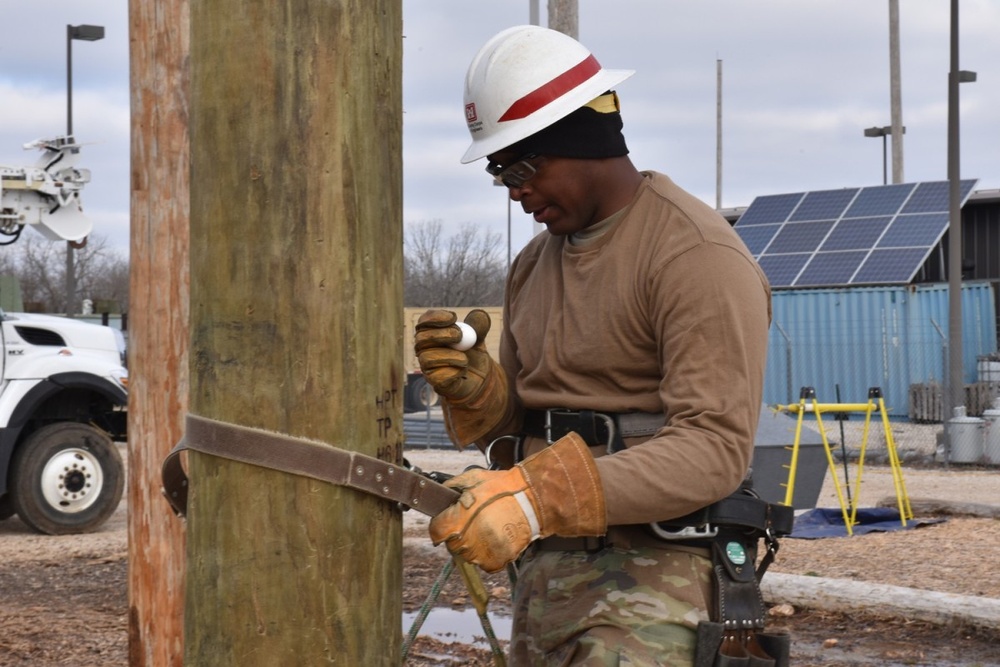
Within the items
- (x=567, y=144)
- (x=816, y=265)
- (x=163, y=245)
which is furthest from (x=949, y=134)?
(x=567, y=144)

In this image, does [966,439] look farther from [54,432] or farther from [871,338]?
[54,432]

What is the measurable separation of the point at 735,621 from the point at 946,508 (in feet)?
32.1

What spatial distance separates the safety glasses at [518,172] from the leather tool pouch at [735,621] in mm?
852

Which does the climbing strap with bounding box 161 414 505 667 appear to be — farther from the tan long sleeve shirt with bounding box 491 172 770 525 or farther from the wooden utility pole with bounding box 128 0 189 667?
the wooden utility pole with bounding box 128 0 189 667

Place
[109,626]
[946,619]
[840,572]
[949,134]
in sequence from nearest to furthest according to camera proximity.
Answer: [946,619], [109,626], [840,572], [949,134]

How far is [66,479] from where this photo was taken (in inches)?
447

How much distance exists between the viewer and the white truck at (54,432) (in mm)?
11312

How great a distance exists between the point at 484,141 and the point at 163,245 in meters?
2.61

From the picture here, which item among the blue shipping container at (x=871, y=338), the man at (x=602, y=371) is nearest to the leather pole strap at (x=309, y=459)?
the man at (x=602, y=371)

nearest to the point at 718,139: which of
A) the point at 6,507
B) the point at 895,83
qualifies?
the point at 895,83

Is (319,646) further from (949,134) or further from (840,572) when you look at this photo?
(949,134)

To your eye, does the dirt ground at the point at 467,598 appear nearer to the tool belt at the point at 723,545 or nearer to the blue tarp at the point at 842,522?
the blue tarp at the point at 842,522

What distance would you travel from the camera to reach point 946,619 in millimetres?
7273

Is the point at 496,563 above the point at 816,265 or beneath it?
beneath
